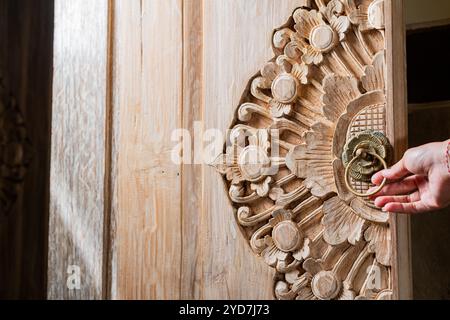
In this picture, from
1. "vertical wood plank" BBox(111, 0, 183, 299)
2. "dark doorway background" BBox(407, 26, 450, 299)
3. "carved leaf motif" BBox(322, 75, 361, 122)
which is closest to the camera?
"carved leaf motif" BBox(322, 75, 361, 122)

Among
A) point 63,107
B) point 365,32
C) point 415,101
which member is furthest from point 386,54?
point 63,107

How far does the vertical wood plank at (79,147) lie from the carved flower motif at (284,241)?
1.06ft

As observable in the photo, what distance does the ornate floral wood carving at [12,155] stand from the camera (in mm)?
1580

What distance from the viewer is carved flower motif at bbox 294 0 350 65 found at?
888 millimetres

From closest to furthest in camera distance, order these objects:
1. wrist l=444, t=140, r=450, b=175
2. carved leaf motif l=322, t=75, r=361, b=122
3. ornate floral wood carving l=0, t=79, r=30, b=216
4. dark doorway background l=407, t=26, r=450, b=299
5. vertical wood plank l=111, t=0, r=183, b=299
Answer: wrist l=444, t=140, r=450, b=175, carved leaf motif l=322, t=75, r=361, b=122, vertical wood plank l=111, t=0, r=183, b=299, dark doorway background l=407, t=26, r=450, b=299, ornate floral wood carving l=0, t=79, r=30, b=216

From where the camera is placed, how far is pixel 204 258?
97cm

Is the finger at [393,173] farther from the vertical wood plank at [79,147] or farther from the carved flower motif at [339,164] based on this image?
the vertical wood plank at [79,147]

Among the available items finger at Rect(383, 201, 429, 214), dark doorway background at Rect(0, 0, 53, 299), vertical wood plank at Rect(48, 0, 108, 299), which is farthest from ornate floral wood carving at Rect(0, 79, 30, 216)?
finger at Rect(383, 201, 429, 214)

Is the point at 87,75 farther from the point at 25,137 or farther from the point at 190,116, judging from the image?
the point at 25,137

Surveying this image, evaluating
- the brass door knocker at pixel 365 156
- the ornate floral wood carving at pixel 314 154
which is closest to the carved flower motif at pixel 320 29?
the ornate floral wood carving at pixel 314 154

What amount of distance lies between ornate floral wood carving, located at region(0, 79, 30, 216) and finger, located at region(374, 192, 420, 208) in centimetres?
110

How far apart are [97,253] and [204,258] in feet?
0.70

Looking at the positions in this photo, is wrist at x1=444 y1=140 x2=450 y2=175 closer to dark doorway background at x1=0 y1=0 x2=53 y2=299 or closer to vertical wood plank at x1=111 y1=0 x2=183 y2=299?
vertical wood plank at x1=111 y1=0 x2=183 y2=299

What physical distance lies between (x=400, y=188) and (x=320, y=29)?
0.90ft
